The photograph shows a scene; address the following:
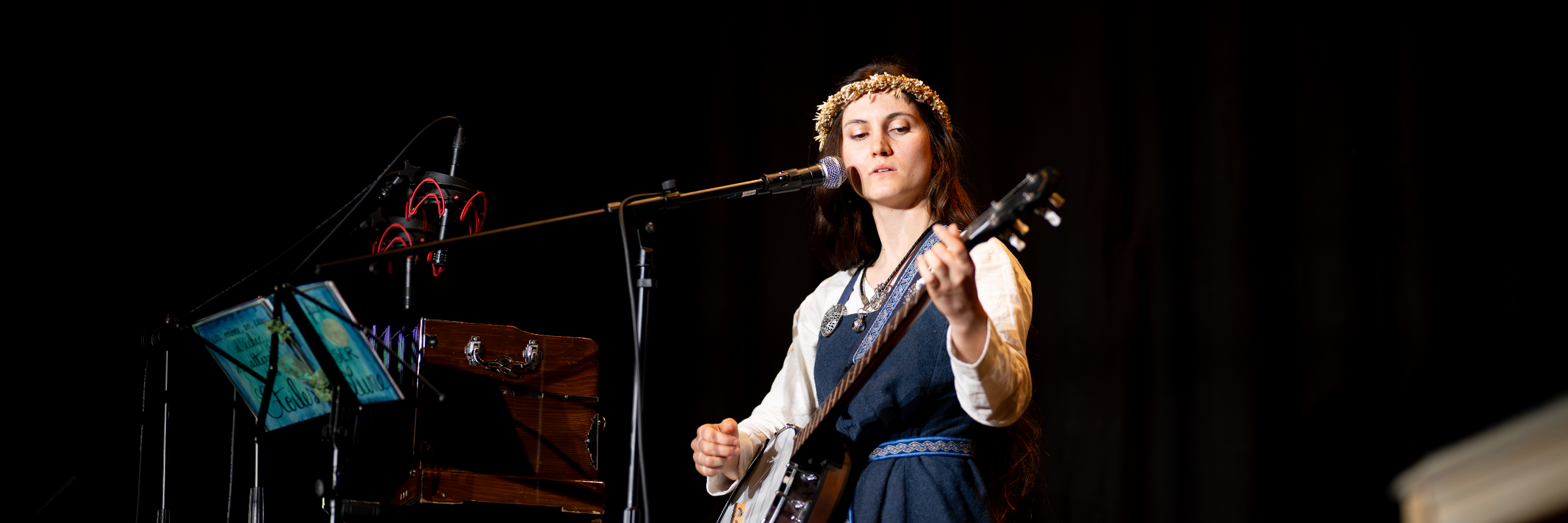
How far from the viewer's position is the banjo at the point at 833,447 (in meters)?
1.48

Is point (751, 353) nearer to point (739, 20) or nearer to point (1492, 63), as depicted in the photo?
point (739, 20)

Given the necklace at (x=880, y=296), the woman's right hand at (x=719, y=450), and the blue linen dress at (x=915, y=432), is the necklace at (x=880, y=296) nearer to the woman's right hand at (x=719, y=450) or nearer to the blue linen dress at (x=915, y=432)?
the blue linen dress at (x=915, y=432)

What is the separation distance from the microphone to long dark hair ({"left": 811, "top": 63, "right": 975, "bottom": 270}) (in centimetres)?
33

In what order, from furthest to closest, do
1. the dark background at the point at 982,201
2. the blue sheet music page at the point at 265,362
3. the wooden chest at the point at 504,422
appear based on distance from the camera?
the dark background at the point at 982,201, the wooden chest at the point at 504,422, the blue sheet music page at the point at 265,362

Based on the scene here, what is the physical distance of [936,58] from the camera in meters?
3.52

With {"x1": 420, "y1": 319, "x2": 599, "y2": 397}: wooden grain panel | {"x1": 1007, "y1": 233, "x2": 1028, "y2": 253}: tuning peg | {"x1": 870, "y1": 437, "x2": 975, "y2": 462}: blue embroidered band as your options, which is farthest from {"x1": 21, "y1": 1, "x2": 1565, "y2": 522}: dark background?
{"x1": 1007, "y1": 233, "x2": 1028, "y2": 253}: tuning peg

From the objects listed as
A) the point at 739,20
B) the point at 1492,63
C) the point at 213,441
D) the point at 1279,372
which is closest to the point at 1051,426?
the point at 1279,372

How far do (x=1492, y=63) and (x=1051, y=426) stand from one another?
5.36 ft

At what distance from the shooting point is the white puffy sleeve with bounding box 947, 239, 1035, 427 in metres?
1.51

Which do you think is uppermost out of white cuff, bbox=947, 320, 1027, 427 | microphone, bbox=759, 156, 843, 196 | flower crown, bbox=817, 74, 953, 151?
flower crown, bbox=817, 74, 953, 151

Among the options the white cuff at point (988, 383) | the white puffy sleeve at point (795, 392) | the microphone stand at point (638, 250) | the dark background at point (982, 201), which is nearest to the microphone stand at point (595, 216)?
the microphone stand at point (638, 250)

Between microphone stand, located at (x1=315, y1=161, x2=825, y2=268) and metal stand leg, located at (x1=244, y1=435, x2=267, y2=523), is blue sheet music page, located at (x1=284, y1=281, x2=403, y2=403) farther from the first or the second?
metal stand leg, located at (x1=244, y1=435, x2=267, y2=523)

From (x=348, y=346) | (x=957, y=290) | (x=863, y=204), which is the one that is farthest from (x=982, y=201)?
(x=348, y=346)

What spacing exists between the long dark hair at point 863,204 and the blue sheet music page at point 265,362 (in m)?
1.16
